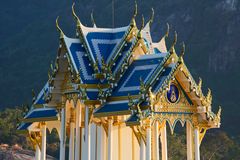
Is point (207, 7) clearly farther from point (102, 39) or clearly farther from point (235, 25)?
point (102, 39)

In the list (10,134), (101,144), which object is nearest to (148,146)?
(101,144)

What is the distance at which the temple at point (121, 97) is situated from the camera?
16.2m

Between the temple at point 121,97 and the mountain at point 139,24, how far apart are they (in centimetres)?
6773

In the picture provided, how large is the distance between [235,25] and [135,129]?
98.2 meters

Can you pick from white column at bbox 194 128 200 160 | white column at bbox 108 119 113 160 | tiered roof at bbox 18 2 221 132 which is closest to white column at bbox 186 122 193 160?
white column at bbox 194 128 200 160

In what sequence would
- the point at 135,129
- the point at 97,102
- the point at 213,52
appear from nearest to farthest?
1. the point at 135,129
2. the point at 97,102
3. the point at 213,52

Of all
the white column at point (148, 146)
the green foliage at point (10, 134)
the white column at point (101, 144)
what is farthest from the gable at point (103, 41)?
the green foliage at point (10, 134)

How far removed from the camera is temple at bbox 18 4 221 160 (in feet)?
53.2

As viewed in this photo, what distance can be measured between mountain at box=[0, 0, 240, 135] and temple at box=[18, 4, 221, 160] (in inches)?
2666

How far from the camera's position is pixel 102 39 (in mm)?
18938

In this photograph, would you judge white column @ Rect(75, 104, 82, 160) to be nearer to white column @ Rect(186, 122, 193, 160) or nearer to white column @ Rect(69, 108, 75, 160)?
white column @ Rect(69, 108, 75, 160)

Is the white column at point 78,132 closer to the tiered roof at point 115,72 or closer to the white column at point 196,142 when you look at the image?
the tiered roof at point 115,72

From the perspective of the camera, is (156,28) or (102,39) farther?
(156,28)

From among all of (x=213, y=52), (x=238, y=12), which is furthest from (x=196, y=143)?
(x=238, y=12)
